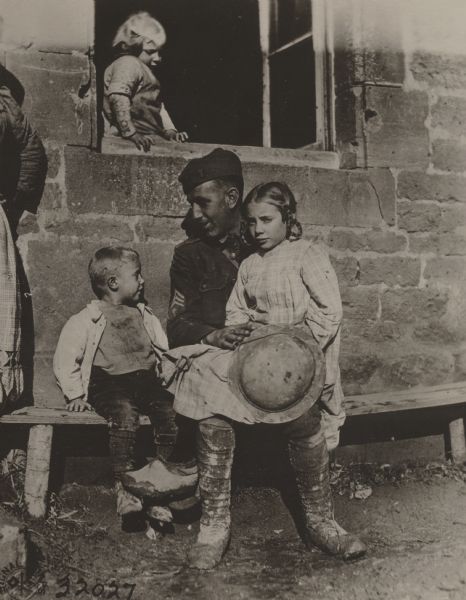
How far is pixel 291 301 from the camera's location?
3283mm

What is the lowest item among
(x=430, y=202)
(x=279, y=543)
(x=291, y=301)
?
(x=279, y=543)

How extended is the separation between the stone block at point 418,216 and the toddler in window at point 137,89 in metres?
1.46

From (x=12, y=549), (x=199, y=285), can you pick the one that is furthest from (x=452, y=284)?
(x=12, y=549)

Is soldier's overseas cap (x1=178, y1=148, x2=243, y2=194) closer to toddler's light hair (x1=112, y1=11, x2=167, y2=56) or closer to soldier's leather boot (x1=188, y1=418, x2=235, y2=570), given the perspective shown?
toddler's light hair (x1=112, y1=11, x2=167, y2=56)

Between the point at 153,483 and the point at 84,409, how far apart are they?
0.62m

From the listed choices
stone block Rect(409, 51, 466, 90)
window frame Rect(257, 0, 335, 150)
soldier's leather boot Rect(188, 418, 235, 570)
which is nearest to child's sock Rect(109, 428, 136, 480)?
soldier's leather boot Rect(188, 418, 235, 570)

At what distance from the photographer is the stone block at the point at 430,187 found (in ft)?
14.3

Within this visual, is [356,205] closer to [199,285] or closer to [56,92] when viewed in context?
[199,285]

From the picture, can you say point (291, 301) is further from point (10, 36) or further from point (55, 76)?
point (10, 36)

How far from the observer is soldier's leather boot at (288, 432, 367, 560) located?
3.01 meters

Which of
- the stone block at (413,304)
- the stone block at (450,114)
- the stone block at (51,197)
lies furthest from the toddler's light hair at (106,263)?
the stone block at (450,114)

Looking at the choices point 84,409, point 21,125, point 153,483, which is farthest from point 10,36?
point 153,483

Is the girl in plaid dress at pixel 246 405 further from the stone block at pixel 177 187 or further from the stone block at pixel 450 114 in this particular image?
the stone block at pixel 450 114

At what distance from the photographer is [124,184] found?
3.87 meters
